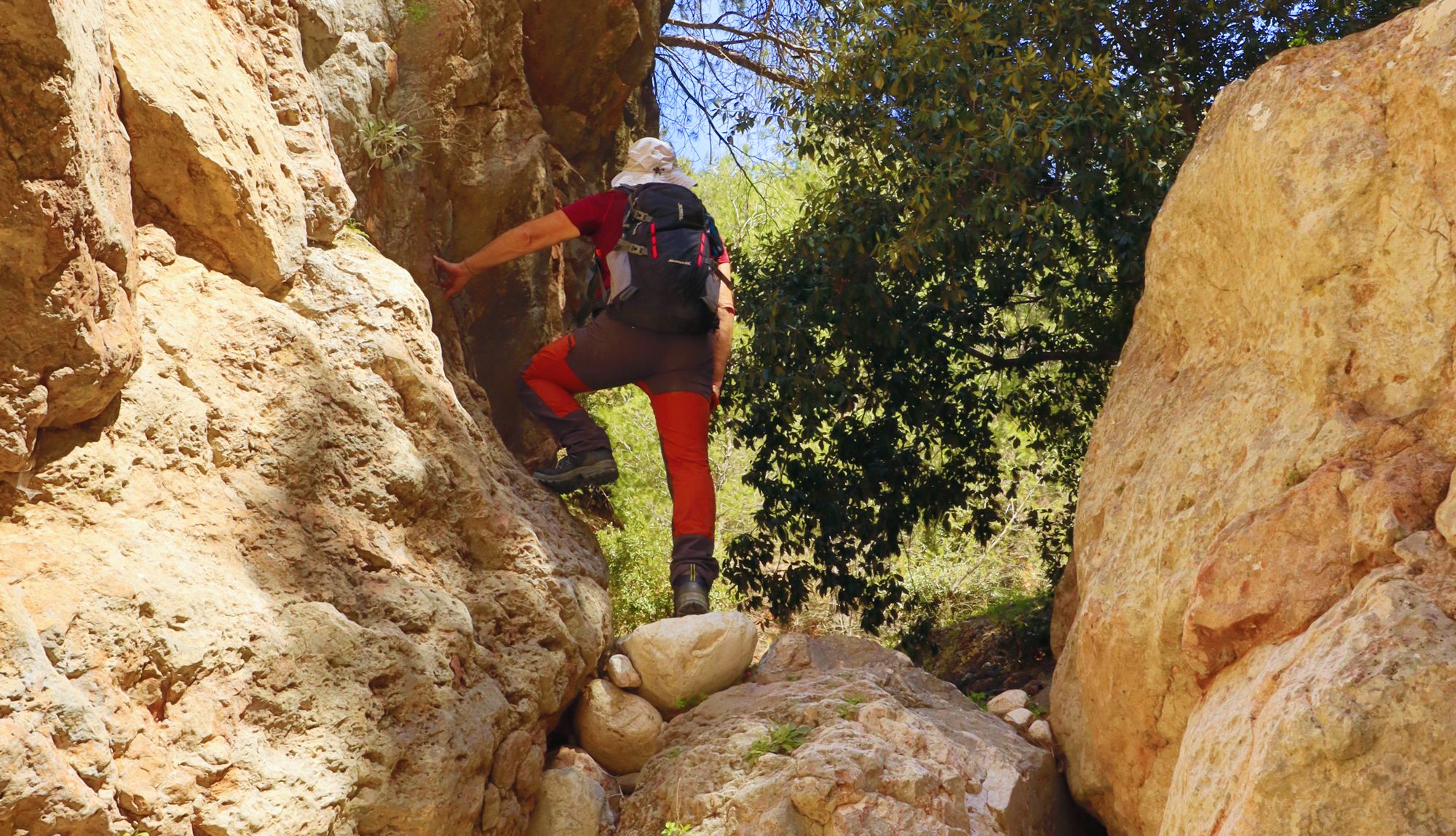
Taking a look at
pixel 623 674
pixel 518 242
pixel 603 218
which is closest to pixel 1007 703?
pixel 623 674

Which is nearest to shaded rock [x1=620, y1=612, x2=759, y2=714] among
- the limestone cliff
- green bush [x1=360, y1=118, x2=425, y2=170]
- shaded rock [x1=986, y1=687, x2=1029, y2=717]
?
the limestone cliff

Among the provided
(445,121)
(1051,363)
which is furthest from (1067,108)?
(445,121)

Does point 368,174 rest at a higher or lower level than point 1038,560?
higher

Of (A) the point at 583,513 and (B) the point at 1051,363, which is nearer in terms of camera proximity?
(A) the point at 583,513

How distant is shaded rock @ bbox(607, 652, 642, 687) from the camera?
201 inches

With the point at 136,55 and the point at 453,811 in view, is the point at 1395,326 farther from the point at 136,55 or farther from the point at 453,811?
the point at 136,55

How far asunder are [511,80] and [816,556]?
3228 mm

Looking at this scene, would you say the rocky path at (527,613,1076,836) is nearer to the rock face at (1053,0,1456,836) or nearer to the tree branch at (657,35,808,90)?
the rock face at (1053,0,1456,836)

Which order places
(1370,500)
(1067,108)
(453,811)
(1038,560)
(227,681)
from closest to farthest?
(1370,500) → (227,681) → (453,811) → (1067,108) → (1038,560)

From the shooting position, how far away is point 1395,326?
142 inches

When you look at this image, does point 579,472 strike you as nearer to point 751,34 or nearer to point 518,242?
point 518,242

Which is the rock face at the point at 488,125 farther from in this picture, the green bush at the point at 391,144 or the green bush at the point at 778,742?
the green bush at the point at 778,742

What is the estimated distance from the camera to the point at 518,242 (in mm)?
5844

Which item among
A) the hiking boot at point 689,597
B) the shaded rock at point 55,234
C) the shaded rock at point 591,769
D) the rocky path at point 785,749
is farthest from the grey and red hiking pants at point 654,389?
the shaded rock at point 55,234
